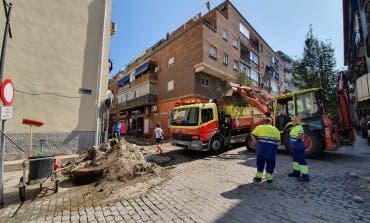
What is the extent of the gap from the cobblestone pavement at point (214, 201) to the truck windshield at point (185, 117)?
14.9 ft

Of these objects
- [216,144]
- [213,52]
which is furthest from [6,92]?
[213,52]

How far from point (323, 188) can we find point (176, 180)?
3.85 metres

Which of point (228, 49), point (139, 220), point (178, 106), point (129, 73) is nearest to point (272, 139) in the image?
point (139, 220)

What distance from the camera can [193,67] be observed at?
78.5 ft

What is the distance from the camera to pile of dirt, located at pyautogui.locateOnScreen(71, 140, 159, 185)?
715 centimetres

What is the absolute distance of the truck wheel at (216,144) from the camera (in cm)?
1184

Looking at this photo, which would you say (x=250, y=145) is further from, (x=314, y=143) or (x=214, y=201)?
(x=214, y=201)

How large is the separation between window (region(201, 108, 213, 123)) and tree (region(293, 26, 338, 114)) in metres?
12.0

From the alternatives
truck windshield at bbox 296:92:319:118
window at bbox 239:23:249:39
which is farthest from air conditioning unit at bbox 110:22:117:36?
window at bbox 239:23:249:39

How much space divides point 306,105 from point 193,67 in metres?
15.1

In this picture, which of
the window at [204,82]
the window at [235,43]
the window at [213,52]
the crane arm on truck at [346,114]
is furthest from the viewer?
the window at [235,43]

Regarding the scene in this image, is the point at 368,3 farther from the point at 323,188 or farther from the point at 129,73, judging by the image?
the point at 129,73

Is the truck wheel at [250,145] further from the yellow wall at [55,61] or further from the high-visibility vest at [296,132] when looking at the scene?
the yellow wall at [55,61]

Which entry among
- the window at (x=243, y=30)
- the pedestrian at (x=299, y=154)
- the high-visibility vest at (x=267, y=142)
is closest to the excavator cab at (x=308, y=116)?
the pedestrian at (x=299, y=154)
